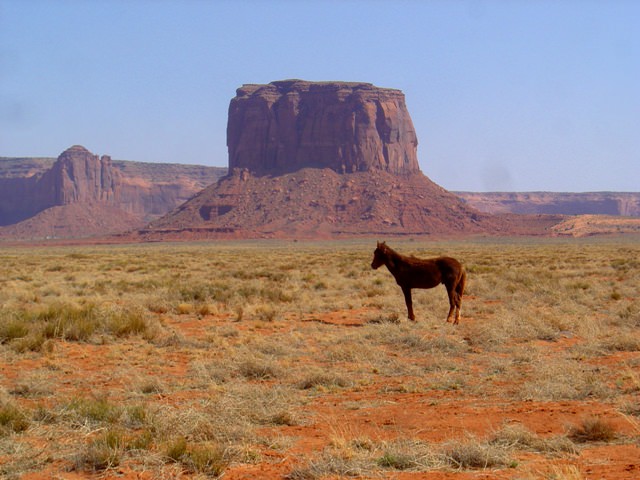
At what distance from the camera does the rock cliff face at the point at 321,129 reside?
442 ft

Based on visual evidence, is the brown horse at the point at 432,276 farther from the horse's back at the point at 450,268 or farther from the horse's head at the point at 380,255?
the horse's head at the point at 380,255

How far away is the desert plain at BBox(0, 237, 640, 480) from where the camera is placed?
6094 millimetres

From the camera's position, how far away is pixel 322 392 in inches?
360

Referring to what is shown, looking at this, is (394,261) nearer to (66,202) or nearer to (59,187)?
(66,202)

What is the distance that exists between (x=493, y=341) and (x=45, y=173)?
192683mm

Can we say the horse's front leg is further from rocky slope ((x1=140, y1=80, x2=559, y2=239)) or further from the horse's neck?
rocky slope ((x1=140, y1=80, x2=559, y2=239))

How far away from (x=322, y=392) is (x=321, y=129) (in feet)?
423

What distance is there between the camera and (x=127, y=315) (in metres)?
14.7

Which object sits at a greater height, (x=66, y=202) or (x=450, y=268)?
(x=66, y=202)

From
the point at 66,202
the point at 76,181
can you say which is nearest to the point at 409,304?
the point at 66,202

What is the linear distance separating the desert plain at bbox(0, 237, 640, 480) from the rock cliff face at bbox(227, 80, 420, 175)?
117149mm

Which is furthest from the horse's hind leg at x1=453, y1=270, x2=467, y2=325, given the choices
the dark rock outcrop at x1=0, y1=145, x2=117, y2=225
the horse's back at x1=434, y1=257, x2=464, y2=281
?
the dark rock outcrop at x1=0, y1=145, x2=117, y2=225

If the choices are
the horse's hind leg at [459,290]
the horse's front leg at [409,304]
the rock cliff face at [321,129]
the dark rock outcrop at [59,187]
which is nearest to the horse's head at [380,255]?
the horse's front leg at [409,304]

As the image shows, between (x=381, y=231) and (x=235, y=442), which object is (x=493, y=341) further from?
(x=381, y=231)
